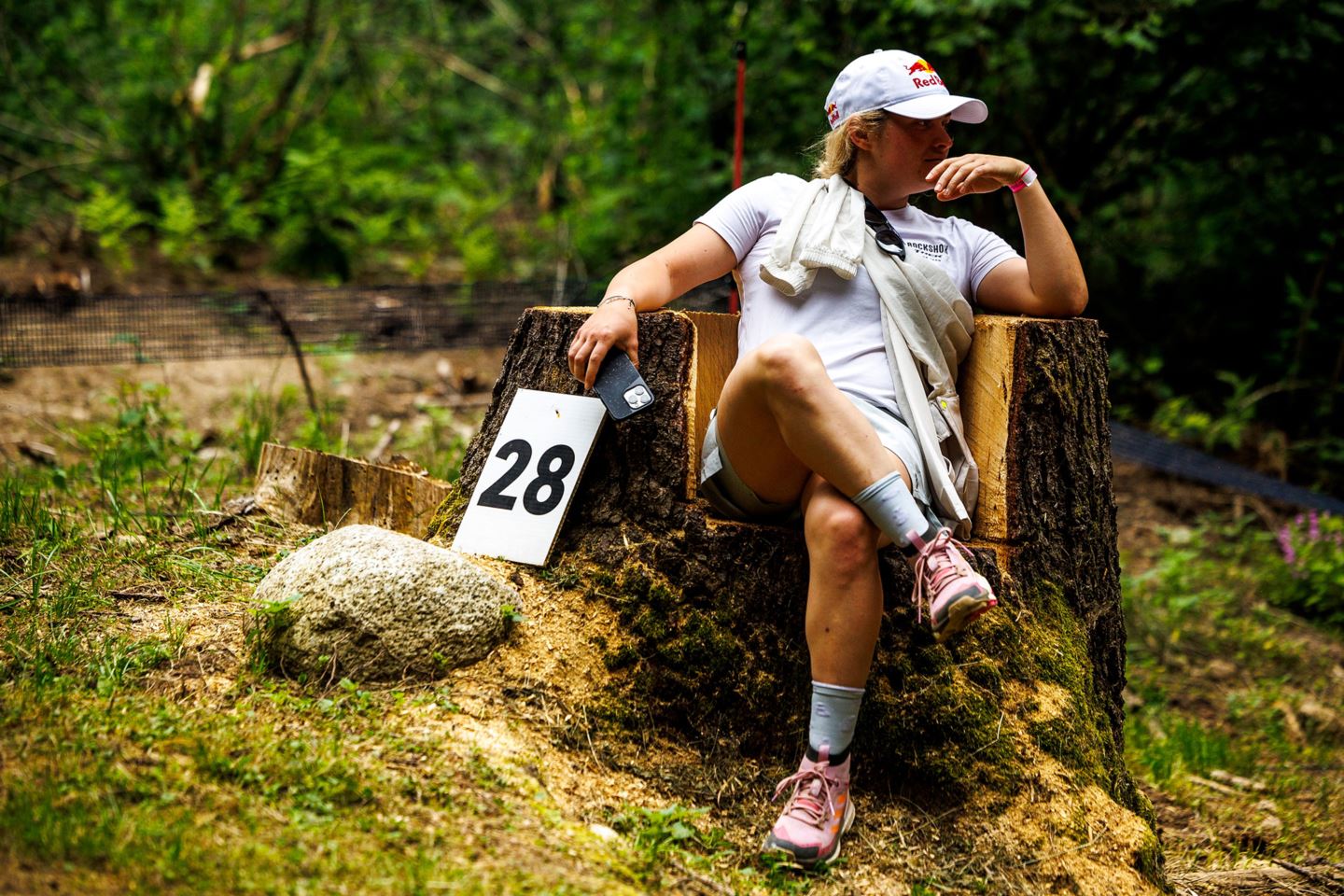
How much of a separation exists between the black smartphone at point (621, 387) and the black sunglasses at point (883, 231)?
0.67 m

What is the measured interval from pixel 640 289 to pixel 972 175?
83 centimetres

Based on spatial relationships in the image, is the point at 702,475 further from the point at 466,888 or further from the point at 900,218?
the point at 466,888

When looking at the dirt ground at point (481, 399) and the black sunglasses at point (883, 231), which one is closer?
the dirt ground at point (481, 399)

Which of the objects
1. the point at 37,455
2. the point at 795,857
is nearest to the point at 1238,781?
the point at 795,857

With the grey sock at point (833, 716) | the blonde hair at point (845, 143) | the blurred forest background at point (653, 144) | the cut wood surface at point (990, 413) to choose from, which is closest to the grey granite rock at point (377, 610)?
the grey sock at point (833, 716)

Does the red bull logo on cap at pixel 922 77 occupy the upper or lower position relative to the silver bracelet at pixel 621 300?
upper

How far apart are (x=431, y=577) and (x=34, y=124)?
26.0ft

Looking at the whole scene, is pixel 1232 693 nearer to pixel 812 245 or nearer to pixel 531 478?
pixel 812 245

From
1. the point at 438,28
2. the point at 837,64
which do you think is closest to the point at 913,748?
the point at 837,64

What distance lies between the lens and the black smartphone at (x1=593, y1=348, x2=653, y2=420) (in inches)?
101

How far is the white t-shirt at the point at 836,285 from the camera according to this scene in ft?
8.45

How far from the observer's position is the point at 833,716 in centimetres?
230

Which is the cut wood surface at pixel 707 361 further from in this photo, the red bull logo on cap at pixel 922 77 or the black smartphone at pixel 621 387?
the red bull logo on cap at pixel 922 77

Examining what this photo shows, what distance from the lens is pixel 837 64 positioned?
19.8 feet
